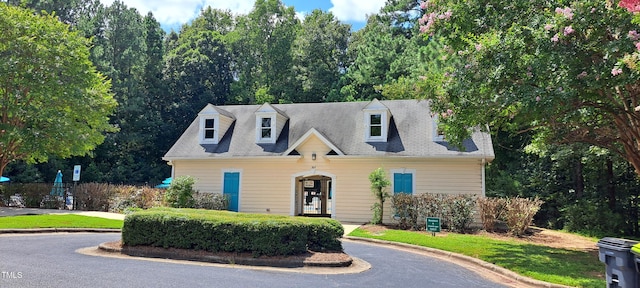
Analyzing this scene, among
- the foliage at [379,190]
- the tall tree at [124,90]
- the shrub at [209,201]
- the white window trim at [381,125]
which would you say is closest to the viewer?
the foliage at [379,190]

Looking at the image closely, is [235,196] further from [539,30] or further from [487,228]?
[539,30]

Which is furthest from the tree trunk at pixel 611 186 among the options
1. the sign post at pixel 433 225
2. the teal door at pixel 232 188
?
the teal door at pixel 232 188

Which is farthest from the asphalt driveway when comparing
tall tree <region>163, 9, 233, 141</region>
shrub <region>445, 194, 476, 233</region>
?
tall tree <region>163, 9, 233, 141</region>

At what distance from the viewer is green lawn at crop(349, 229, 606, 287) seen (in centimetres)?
804

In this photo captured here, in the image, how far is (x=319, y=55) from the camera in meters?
40.8

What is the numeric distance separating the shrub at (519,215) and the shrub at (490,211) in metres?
0.33

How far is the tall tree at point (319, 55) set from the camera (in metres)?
37.7

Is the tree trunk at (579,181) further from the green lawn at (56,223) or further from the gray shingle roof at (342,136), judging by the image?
the green lawn at (56,223)

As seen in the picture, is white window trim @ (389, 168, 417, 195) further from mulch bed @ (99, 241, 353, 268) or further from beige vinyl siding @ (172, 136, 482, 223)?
mulch bed @ (99, 241, 353, 268)

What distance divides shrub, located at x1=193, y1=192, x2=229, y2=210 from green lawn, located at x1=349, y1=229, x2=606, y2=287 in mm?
7074

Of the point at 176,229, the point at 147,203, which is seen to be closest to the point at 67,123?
the point at 147,203

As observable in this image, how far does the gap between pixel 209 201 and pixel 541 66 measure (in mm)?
14316

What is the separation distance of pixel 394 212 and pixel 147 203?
11.9m

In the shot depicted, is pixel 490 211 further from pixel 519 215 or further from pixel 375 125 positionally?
pixel 375 125
